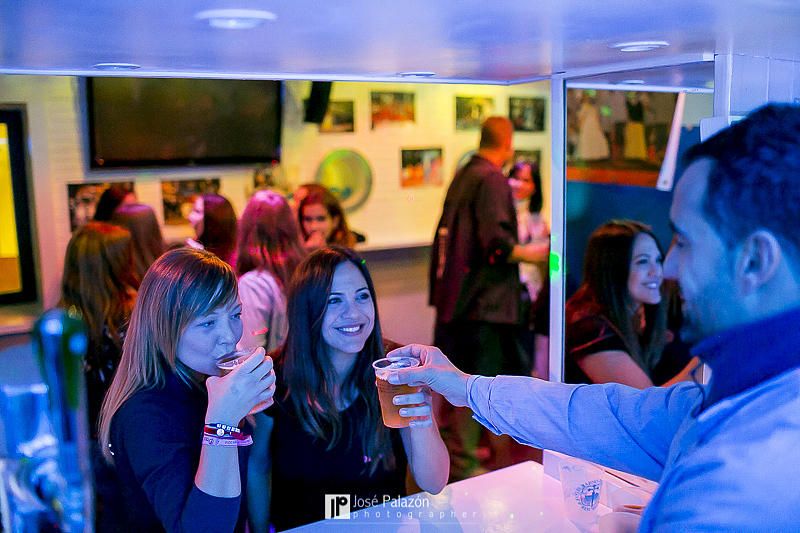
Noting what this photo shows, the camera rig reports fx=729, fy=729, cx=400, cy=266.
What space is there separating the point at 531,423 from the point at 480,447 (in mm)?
2535

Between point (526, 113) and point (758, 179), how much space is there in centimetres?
517

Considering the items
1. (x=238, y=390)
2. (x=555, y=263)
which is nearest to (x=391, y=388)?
(x=238, y=390)

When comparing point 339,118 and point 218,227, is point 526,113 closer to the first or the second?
point 339,118

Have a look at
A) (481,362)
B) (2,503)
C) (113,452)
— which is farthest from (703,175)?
(481,362)

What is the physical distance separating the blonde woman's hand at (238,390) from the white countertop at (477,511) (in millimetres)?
417

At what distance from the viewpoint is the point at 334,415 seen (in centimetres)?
188

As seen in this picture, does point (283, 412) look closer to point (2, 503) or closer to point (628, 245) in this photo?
point (2, 503)

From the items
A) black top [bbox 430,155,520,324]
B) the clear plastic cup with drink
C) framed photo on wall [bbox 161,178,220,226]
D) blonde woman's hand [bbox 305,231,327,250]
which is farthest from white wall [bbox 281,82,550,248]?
the clear plastic cup with drink

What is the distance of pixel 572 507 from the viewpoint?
1669mm

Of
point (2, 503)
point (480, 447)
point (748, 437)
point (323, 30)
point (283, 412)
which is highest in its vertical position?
point (323, 30)

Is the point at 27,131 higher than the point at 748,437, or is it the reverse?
the point at 27,131

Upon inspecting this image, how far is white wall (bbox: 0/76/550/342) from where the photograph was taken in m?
3.93

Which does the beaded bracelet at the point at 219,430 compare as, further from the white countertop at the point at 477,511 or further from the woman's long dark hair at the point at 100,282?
the woman's long dark hair at the point at 100,282

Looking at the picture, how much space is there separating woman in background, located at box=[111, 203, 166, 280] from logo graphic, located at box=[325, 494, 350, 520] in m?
1.70
